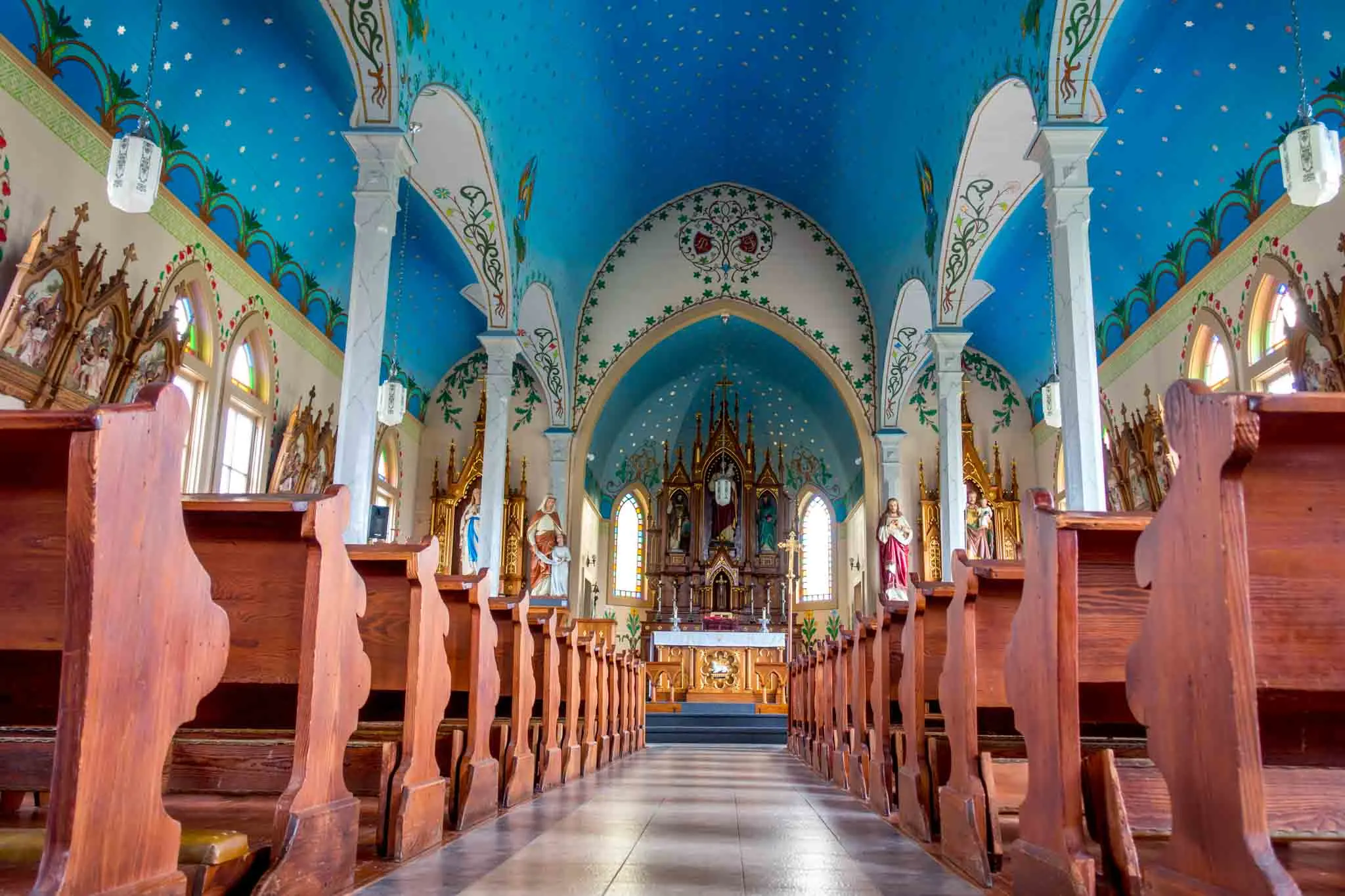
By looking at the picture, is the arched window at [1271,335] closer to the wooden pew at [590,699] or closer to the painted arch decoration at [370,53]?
the wooden pew at [590,699]

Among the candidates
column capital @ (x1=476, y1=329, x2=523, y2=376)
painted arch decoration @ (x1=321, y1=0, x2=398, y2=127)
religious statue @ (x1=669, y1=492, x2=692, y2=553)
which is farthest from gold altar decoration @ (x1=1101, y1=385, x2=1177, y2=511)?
painted arch decoration @ (x1=321, y1=0, x2=398, y2=127)

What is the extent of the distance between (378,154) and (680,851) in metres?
6.25

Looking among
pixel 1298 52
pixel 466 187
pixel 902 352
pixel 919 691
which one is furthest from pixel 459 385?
pixel 919 691

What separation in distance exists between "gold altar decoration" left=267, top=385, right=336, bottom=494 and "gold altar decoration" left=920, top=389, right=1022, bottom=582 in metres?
9.10

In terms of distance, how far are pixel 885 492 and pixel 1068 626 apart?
13820 millimetres

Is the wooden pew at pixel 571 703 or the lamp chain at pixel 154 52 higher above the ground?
the lamp chain at pixel 154 52

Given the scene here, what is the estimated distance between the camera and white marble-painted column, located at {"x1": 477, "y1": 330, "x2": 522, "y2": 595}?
12.7 meters

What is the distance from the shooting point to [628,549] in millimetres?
21062

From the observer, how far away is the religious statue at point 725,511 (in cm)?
2002

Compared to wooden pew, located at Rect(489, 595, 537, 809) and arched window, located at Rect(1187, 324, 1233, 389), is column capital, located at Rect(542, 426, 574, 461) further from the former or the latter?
wooden pew, located at Rect(489, 595, 537, 809)

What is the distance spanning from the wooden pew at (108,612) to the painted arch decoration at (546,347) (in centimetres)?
1279

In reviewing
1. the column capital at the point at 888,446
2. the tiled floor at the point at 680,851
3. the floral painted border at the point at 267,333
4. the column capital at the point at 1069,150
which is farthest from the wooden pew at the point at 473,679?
the column capital at the point at 888,446

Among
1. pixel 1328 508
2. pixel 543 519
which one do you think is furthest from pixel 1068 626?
pixel 543 519

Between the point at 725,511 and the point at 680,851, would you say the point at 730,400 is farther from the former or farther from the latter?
the point at 680,851
